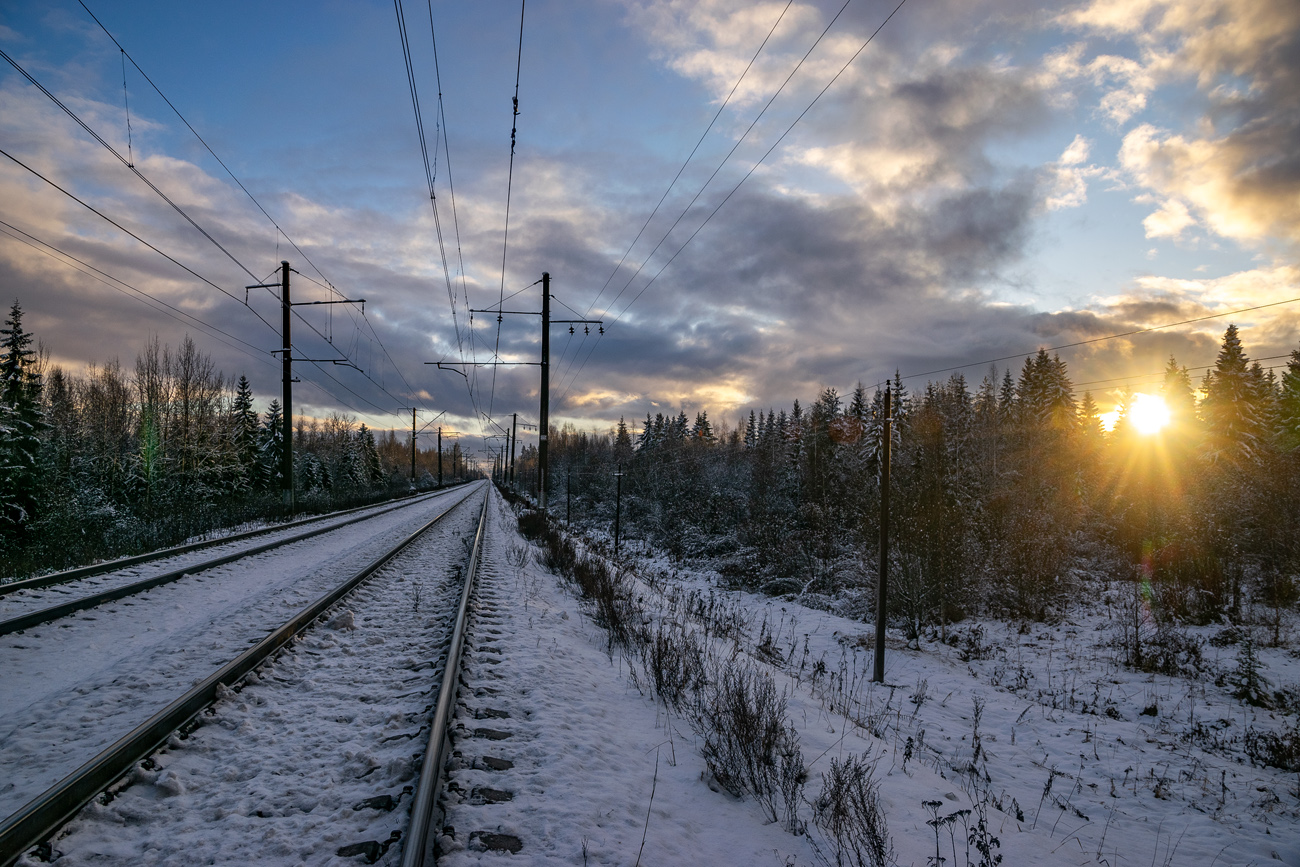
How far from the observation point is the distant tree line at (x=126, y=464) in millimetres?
15695

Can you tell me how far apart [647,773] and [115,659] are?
5.79 metres

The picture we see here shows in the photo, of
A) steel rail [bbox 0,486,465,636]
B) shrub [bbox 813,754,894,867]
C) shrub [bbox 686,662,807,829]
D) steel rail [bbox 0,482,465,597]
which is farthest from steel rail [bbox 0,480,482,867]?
steel rail [bbox 0,482,465,597]

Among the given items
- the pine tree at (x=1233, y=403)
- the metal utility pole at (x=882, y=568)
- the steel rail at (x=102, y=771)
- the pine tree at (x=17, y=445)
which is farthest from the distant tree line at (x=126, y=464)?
the pine tree at (x=1233, y=403)

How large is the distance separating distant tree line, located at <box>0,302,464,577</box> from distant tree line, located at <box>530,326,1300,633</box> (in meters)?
19.9

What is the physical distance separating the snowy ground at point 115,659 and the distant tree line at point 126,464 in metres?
5.03

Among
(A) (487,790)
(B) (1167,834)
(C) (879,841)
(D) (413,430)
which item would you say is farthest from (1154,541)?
(D) (413,430)

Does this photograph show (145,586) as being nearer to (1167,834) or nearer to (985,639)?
(1167,834)

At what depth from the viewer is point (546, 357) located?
2230cm

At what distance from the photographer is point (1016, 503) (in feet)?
83.8

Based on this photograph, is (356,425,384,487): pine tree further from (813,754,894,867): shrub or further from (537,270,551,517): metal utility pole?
(813,754,894,867): shrub

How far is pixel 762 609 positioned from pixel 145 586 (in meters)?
17.1

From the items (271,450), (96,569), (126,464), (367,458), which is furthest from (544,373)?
(367,458)

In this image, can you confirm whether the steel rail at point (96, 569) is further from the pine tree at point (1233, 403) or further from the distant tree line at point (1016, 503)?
the pine tree at point (1233, 403)

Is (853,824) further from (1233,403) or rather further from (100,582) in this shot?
(1233,403)
